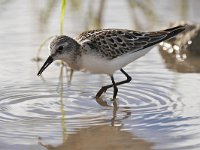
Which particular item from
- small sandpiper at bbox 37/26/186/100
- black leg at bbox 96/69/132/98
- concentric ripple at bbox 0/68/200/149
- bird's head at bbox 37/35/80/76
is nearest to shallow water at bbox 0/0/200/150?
concentric ripple at bbox 0/68/200/149

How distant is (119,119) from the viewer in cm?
823

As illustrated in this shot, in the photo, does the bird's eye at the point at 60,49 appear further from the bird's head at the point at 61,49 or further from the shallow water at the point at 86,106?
the shallow water at the point at 86,106

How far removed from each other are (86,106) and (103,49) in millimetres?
748

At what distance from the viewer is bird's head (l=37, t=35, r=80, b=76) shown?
8633 mm

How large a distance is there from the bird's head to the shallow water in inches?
22.0

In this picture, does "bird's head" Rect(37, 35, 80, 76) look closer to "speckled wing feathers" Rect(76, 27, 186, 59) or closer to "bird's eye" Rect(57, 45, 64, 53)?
"bird's eye" Rect(57, 45, 64, 53)

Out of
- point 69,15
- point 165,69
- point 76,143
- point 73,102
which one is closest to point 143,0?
point 69,15

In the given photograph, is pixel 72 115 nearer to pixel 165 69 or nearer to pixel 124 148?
pixel 124 148

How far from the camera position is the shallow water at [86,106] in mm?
7492

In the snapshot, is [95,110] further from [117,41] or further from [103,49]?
[117,41]

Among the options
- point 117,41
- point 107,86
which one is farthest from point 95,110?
point 117,41

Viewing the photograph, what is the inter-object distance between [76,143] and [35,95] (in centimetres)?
174

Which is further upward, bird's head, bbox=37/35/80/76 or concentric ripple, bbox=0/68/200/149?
bird's head, bbox=37/35/80/76

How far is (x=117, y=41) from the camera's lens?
9039 mm
